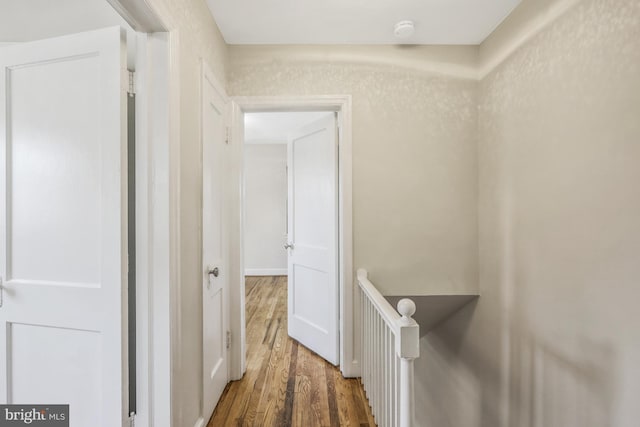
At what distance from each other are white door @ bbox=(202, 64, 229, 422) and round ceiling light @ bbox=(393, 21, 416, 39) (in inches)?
47.2

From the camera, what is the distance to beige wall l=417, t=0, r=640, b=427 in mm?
1141

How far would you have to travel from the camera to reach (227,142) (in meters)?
1.97

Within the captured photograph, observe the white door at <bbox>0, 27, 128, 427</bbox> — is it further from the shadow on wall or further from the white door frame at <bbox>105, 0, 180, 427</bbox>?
the shadow on wall

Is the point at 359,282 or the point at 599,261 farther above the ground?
the point at 599,261

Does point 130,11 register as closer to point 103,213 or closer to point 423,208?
point 103,213

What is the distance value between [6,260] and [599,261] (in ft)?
8.05

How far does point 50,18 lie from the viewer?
1399 mm

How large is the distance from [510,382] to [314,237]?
1.61 meters

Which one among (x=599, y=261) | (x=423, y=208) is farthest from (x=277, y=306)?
(x=599, y=261)

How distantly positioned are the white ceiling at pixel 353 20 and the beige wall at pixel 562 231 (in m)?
0.34

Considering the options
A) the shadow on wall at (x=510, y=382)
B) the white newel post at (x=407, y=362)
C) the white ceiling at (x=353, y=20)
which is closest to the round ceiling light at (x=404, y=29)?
the white ceiling at (x=353, y=20)

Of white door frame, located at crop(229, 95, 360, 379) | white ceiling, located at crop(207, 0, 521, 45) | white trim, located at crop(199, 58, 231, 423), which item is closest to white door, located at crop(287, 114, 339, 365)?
white door frame, located at crop(229, 95, 360, 379)

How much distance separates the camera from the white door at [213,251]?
1586 mm

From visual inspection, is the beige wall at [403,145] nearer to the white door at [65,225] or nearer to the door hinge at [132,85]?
the door hinge at [132,85]
